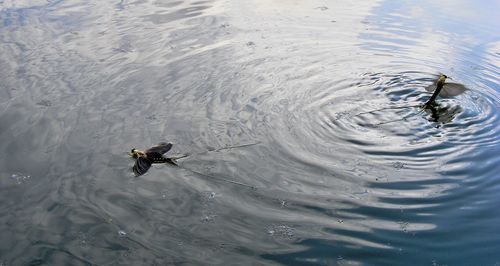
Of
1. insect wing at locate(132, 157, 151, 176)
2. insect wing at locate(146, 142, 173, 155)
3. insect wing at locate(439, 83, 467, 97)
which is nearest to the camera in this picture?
insect wing at locate(132, 157, 151, 176)

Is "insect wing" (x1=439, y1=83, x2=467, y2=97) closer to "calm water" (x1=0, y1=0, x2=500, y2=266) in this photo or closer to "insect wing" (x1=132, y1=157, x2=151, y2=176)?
"calm water" (x1=0, y1=0, x2=500, y2=266)

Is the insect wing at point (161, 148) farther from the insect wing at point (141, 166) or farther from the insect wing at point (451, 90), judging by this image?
the insect wing at point (451, 90)

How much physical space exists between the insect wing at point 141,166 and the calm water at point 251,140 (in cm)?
9

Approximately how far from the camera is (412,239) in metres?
3.75

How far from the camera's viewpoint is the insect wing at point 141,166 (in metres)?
4.45

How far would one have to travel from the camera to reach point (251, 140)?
495 centimetres

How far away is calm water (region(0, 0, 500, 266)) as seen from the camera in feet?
12.4

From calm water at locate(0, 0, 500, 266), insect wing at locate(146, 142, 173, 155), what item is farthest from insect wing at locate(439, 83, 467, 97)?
insect wing at locate(146, 142, 173, 155)

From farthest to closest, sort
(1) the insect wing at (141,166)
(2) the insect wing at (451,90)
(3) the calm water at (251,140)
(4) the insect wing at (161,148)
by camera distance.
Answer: (2) the insect wing at (451,90) < (4) the insect wing at (161,148) < (1) the insect wing at (141,166) < (3) the calm water at (251,140)

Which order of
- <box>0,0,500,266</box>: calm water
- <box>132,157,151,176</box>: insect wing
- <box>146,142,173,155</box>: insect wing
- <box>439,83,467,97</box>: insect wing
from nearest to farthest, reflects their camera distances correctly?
1. <box>0,0,500,266</box>: calm water
2. <box>132,157,151,176</box>: insect wing
3. <box>146,142,173,155</box>: insect wing
4. <box>439,83,467,97</box>: insect wing

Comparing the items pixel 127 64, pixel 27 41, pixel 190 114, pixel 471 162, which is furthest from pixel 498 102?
pixel 27 41

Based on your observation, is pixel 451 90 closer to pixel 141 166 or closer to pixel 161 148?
pixel 161 148

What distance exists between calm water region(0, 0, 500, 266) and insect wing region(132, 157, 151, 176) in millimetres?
94

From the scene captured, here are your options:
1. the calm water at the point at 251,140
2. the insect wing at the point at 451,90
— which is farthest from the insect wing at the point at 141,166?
the insect wing at the point at 451,90
